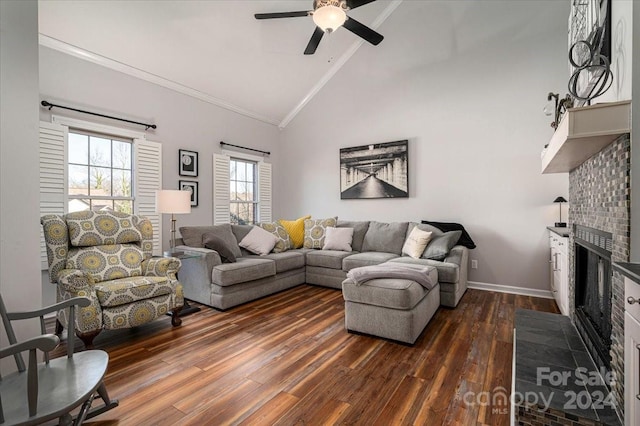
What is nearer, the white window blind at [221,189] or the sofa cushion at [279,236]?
the sofa cushion at [279,236]

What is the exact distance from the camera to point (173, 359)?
89.0 inches

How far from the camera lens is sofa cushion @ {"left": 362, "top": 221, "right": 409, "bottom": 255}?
434cm

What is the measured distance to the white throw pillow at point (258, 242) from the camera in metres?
4.22

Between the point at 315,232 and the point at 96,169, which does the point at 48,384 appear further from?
the point at 315,232

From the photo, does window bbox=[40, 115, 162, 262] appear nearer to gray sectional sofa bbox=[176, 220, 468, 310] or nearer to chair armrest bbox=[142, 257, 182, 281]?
gray sectional sofa bbox=[176, 220, 468, 310]

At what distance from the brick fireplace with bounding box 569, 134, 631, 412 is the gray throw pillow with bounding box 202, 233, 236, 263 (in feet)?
10.8

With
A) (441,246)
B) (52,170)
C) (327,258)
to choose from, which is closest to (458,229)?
(441,246)

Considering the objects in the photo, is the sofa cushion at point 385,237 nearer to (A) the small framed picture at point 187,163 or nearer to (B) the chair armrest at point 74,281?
(A) the small framed picture at point 187,163

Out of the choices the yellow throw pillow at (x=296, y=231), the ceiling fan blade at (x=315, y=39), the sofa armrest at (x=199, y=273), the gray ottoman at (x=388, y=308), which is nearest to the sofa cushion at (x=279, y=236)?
the yellow throw pillow at (x=296, y=231)

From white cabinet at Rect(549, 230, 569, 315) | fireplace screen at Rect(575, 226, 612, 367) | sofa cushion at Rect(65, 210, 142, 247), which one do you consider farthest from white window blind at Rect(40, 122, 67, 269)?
white cabinet at Rect(549, 230, 569, 315)

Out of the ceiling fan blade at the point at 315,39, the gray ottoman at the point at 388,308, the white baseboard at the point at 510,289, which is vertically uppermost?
the ceiling fan blade at the point at 315,39

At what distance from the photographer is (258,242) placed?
426cm

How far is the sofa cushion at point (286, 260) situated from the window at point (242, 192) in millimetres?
1364

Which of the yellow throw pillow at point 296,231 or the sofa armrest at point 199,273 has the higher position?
the yellow throw pillow at point 296,231
